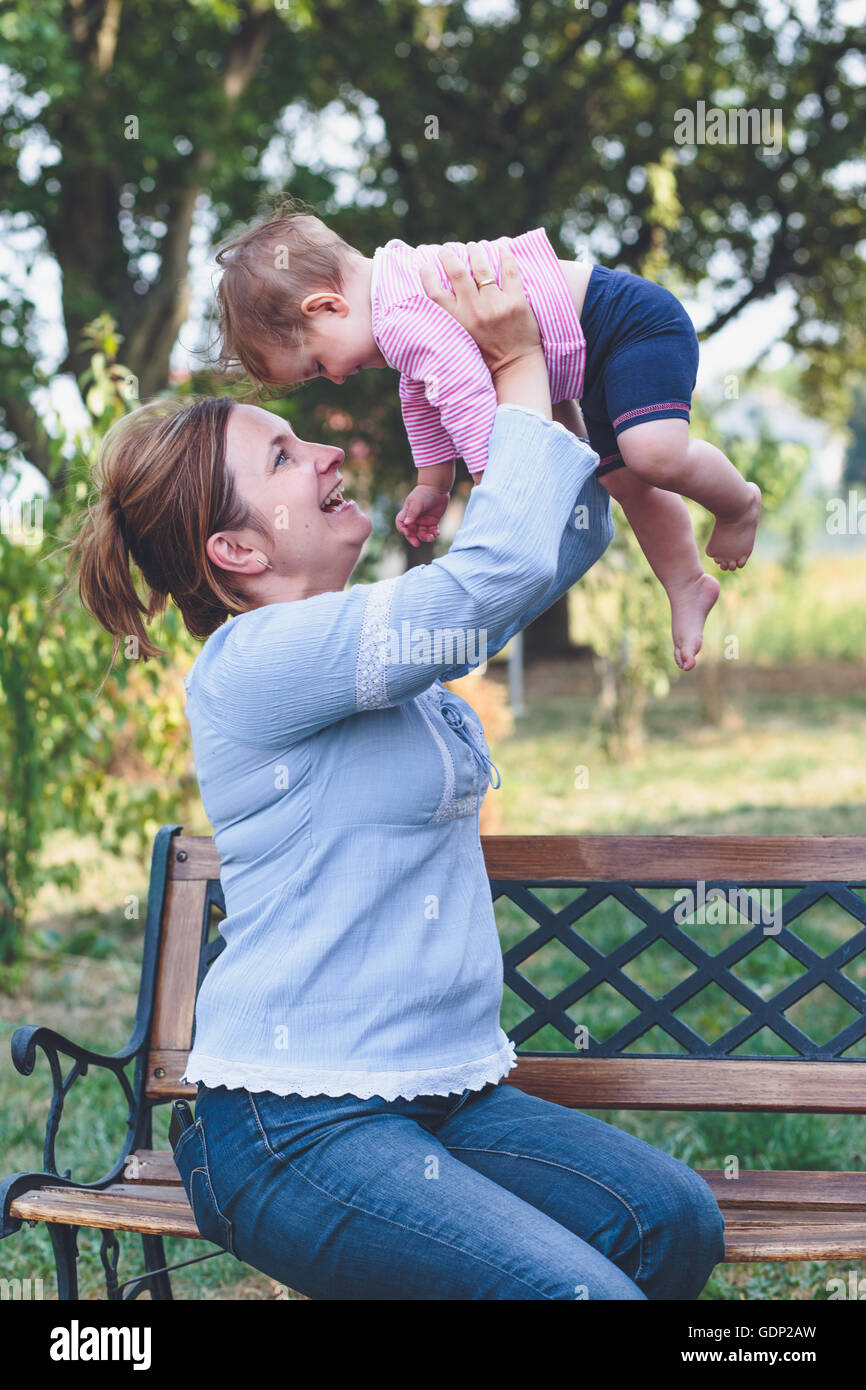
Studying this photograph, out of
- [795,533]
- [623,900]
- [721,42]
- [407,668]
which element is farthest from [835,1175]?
[795,533]

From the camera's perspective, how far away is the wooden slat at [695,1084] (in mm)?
2389

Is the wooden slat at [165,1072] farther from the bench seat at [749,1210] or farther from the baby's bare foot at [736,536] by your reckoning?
the baby's bare foot at [736,536]

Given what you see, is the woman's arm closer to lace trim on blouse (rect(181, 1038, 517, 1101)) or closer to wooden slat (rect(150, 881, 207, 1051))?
lace trim on blouse (rect(181, 1038, 517, 1101))

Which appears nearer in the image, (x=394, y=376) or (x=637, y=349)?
(x=637, y=349)

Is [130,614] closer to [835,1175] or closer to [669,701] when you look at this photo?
[835,1175]

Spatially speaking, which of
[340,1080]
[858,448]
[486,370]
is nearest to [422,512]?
[486,370]

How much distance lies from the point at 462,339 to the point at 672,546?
536mm

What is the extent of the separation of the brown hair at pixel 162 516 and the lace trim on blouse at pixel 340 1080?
627mm

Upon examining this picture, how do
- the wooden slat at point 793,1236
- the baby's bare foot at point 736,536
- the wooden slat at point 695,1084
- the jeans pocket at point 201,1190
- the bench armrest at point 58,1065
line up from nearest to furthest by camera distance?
the jeans pocket at point 201,1190 < the wooden slat at point 793,1236 < the baby's bare foot at point 736,536 < the bench armrest at point 58,1065 < the wooden slat at point 695,1084

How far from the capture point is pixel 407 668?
1670 millimetres

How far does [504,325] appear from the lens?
1.79 meters

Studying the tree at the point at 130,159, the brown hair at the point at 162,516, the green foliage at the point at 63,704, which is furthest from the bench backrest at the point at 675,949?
the tree at the point at 130,159

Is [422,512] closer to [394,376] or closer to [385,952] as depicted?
[385,952]
